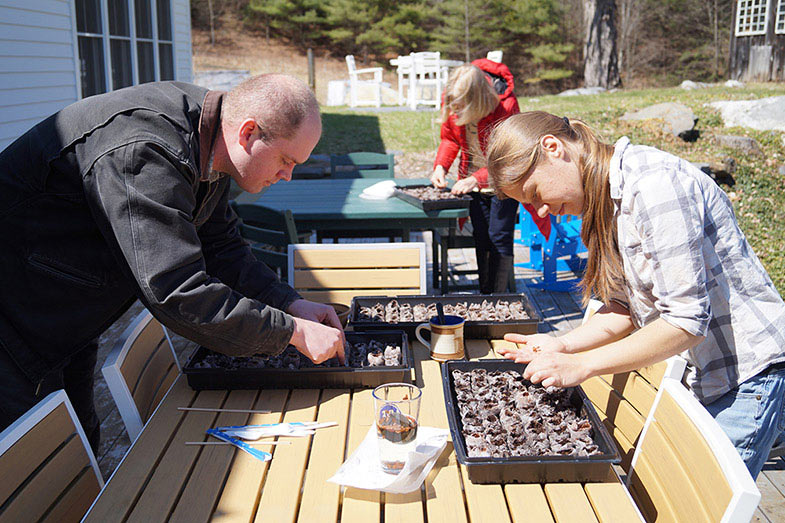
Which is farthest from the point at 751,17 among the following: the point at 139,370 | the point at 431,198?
the point at 139,370

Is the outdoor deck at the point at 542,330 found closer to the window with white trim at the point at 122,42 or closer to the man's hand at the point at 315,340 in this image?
the man's hand at the point at 315,340

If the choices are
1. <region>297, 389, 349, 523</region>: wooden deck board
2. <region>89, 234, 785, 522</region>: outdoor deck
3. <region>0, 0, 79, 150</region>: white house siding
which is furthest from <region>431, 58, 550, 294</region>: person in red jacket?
<region>0, 0, 79, 150</region>: white house siding

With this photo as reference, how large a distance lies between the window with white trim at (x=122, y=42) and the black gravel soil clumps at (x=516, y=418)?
571 centimetres

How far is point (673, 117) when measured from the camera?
30.6ft

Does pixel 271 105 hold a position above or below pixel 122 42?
below

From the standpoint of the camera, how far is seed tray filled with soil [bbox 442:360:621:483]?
1.37 m

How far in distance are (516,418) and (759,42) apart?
16475 millimetres

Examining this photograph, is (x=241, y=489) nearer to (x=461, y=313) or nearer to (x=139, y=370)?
(x=139, y=370)

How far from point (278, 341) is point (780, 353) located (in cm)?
116

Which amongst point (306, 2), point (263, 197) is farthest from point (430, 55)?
point (306, 2)

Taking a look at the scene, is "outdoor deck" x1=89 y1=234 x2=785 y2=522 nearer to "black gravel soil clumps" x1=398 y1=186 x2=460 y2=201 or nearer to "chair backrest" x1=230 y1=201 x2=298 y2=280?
"chair backrest" x1=230 y1=201 x2=298 y2=280

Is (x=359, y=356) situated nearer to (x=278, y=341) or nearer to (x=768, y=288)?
(x=278, y=341)

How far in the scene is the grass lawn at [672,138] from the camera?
22.3 ft

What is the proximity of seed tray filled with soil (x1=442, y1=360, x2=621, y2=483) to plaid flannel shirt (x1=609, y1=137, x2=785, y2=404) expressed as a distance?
0.30 meters
